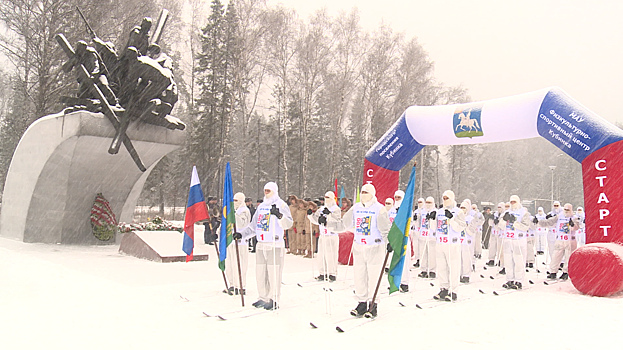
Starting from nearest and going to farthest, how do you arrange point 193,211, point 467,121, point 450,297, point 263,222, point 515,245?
point 263,222 → point 450,297 → point 193,211 → point 515,245 → point 467,121

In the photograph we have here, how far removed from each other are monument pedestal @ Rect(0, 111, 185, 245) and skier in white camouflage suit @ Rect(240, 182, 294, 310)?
27.7 ft

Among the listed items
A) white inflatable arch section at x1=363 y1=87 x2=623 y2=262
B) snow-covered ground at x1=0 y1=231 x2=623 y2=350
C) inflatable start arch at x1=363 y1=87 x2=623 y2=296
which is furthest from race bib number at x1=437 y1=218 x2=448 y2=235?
Result: white inflatable arch section at x1=363 y1=87 x2=623 y2=262

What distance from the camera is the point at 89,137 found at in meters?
13.9

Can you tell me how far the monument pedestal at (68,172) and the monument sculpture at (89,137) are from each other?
3 cm

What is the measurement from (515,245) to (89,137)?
38.5ft

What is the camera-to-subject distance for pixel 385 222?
275 inches

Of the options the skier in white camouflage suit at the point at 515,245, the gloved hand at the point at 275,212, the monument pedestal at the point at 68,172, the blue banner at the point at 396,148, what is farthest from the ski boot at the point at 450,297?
the monument pedestal at the point at 68,172

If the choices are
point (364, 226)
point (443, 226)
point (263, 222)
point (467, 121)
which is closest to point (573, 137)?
point (467, 121)

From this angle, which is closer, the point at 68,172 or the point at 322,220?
the point at 322,220

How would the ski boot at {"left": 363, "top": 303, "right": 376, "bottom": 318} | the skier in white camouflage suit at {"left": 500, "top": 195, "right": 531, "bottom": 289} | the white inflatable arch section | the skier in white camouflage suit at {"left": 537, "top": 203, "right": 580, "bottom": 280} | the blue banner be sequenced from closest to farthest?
the ski boot at {"left": 363, "top": 303, "right": 376, "bottom": 318} → the white inflatable arch section → the skier in white camouflage suit at {"left": 500, "top": 195, "right": 531, "bottom": 289} → the skier in white camouflage suit at {"left": 537, "top": 203, "right": 580, "bottom": 280} → the blue banner

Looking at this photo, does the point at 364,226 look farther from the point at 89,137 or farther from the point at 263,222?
the point at 89,137

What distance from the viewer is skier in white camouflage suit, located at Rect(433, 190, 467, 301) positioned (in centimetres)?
860

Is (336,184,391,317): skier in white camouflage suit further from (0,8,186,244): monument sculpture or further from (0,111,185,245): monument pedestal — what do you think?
(0,111,185,245): monument pedestal

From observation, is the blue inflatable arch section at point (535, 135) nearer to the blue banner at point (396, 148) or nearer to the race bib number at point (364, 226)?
the blue banner at point (396, 148)
